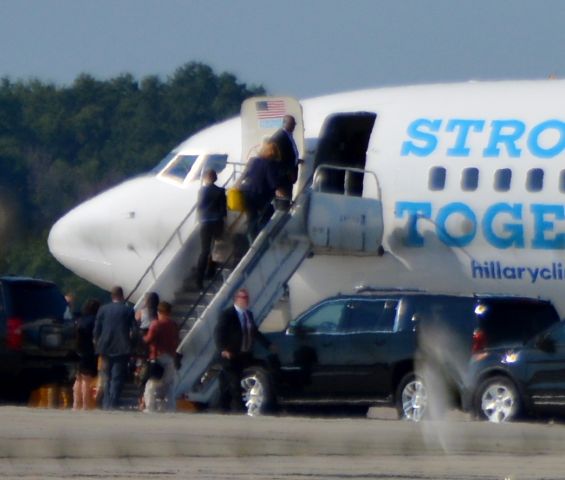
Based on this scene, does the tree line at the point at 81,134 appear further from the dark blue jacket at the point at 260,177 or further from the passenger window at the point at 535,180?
the passenger window at the point at 535,180

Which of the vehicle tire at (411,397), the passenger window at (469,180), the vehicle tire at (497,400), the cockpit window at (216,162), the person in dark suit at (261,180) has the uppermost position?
the cockpit window at (216,162)

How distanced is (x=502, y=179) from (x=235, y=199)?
3.58 meters

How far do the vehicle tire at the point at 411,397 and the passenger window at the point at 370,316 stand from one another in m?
0.77

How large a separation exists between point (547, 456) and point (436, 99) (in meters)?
9.07

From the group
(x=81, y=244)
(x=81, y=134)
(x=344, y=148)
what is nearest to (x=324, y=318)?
(x=344, y=148)

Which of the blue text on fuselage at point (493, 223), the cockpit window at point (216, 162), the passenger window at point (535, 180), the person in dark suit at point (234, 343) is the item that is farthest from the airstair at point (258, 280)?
the passenger window at point (535, 180)

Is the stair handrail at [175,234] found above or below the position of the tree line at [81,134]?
below

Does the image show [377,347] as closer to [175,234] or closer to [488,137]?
[488,137]

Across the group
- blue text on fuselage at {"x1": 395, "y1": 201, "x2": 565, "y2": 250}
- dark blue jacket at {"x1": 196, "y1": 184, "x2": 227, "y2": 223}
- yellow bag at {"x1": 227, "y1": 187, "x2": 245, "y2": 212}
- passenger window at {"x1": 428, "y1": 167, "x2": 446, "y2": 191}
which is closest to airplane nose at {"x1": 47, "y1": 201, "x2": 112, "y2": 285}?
dark blue jacket at {"x1": 196, "y1": 184, "x2": 227, "y2": 223}

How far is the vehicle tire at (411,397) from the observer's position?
21234 mm

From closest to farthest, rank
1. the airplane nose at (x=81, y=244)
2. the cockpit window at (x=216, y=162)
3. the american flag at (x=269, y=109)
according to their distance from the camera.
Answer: the american flag at (x=269, y=109)
the cockpit window at (x=216, y=162)
the airplane nose at (x=81, y=244)

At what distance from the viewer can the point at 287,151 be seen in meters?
22.6

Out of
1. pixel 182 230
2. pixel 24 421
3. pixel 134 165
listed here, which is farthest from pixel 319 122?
pixel 134 165

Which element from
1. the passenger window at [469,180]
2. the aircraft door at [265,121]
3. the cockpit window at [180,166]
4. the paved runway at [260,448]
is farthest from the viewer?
the cockpit window at [180,166]
